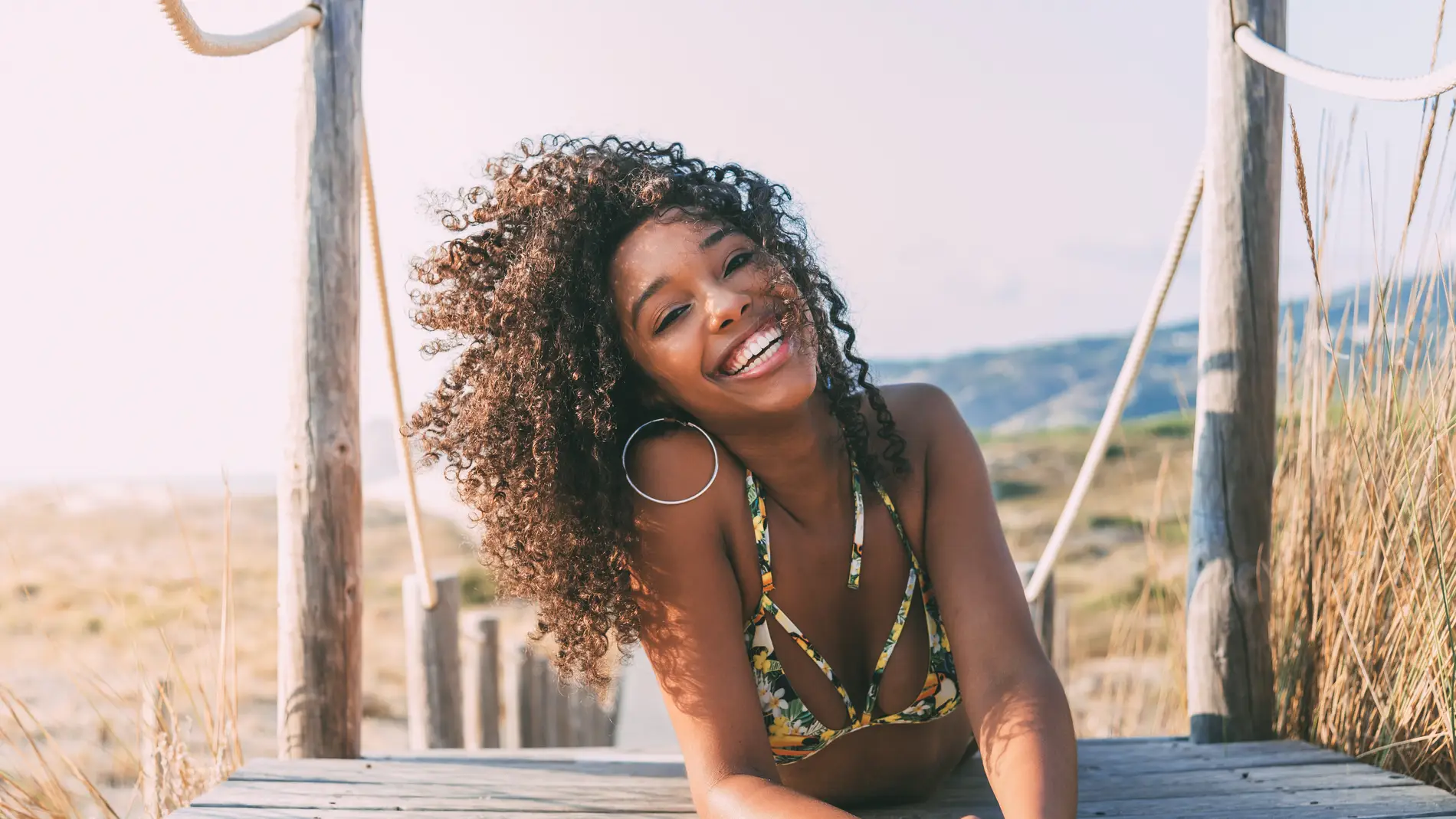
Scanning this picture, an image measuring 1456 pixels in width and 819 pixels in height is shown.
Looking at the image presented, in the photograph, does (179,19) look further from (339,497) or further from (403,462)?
(403,462)

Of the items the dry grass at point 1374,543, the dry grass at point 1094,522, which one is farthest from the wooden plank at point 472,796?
the dry grass at point 1094,522

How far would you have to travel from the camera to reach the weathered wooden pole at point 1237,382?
2545 mm

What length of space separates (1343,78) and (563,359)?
56.2 inches

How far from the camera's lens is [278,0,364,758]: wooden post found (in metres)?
2.54

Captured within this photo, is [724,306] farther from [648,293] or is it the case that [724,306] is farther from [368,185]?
[368,185]

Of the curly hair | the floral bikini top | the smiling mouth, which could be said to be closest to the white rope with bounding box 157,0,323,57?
the curly hair

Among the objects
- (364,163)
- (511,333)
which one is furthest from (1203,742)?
(364,163)

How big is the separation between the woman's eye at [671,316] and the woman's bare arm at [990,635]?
54cm

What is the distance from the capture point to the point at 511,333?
2.07 m

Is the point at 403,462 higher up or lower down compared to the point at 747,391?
lower down

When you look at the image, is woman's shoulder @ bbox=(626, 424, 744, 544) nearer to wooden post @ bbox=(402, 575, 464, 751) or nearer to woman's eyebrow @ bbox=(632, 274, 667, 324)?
woman's eyebrow @ bbox=(632, 274, 667, 324)

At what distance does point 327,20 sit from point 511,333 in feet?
3.26

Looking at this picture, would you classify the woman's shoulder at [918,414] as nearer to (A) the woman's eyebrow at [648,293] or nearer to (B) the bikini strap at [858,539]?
(B) the bikini strap at [858,539]

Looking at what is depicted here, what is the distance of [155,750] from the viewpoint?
2748 millimetres
